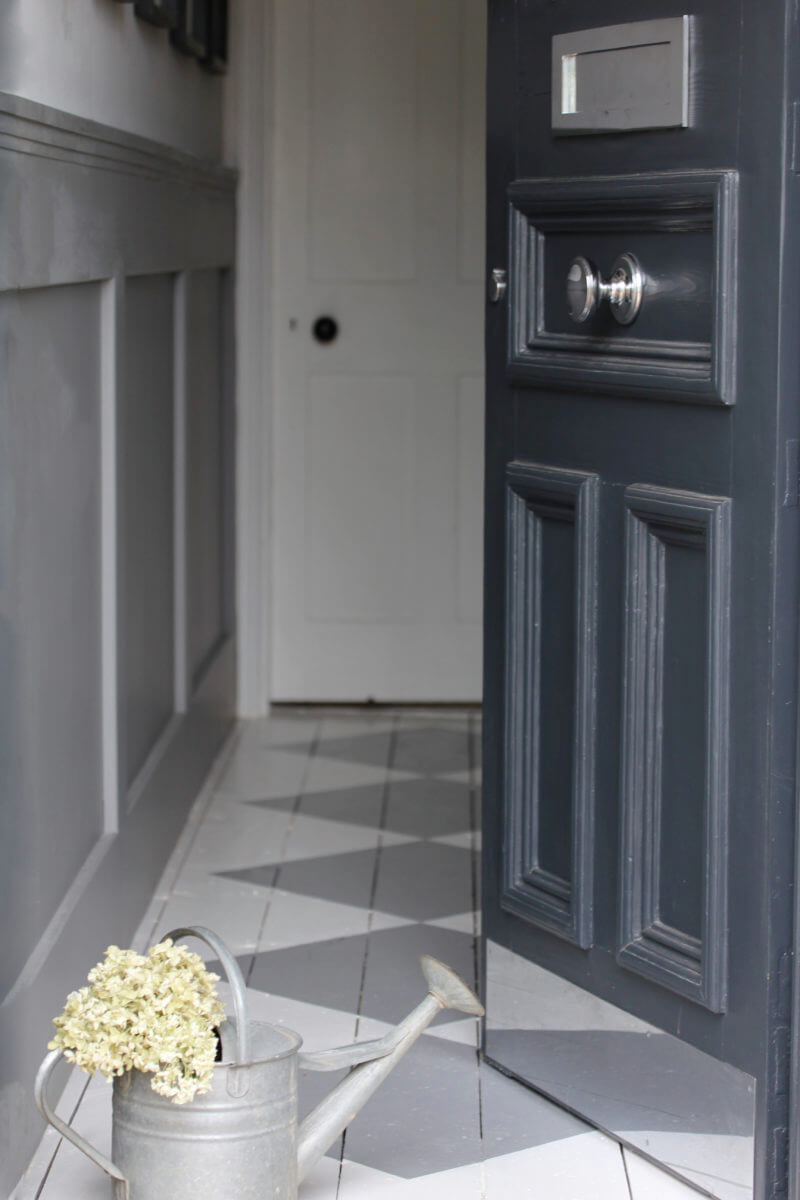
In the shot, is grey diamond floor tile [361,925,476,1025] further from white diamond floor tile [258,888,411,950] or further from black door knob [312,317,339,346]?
black door knob [312,317,339,346]

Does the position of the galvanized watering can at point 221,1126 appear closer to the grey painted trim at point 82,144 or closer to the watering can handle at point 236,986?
the watering can handle at point 236,986

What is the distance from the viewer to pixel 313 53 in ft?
14.4

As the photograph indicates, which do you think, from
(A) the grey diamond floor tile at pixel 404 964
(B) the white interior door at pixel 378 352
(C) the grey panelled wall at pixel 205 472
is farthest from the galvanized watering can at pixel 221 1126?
(B) the white interior door at pixel 378 352

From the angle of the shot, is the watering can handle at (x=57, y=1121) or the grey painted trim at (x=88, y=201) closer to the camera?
the watering can handle at (x=57, y=1121)

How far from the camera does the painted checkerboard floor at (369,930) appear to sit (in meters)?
2.01

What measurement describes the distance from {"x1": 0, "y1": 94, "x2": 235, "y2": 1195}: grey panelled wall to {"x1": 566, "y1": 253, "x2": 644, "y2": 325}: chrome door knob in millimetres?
677

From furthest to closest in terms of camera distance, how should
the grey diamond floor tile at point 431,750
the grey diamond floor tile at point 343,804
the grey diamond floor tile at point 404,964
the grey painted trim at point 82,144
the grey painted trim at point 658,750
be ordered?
the grey diamond floor tile at point 431,750 → the grey diamond floor tile at point 343,804 → the grey diamond floor tile at point 404,964 → the grey painted trim at point 82,144 → the grey painted trim at point 658,750

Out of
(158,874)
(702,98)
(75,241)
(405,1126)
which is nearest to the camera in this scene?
(702,98)

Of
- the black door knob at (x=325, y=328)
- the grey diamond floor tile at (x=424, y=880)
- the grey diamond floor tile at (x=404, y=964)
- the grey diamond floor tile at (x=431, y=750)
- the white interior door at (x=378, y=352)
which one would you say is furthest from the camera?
the black door knob at (x=325, y=328)

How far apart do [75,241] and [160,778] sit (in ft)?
4.18

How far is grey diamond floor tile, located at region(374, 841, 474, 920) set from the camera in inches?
119

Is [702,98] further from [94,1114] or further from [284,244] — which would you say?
[284,244]

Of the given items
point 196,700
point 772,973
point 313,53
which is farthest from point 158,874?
point 313,53

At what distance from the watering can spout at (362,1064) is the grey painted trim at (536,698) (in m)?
0.25
